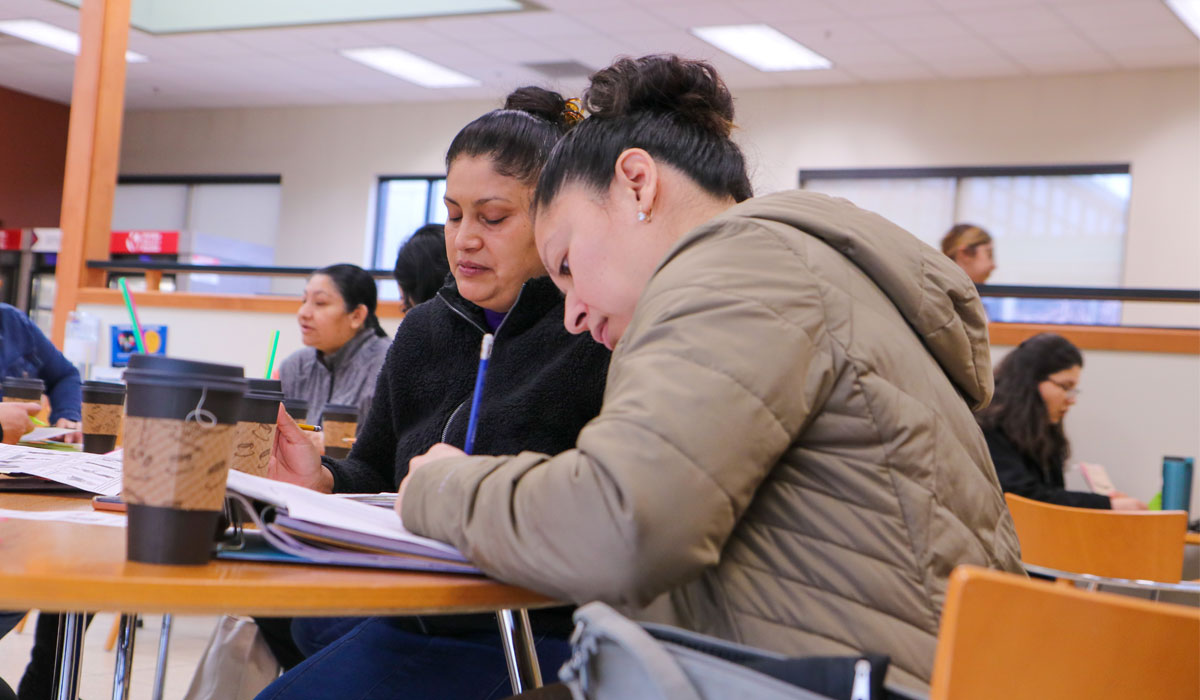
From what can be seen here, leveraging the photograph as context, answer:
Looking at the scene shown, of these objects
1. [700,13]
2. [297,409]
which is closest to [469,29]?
[700,13]

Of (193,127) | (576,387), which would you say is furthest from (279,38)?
(576,387)

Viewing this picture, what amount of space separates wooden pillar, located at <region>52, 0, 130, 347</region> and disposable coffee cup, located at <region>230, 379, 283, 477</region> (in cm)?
506

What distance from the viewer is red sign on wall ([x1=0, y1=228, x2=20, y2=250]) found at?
10570 mm

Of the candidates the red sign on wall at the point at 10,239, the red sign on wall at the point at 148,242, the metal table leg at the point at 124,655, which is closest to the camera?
the metal table leg at the point at 124,655

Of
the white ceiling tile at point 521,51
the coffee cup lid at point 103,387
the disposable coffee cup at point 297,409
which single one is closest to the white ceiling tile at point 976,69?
the white ceiling tile at point 521,51

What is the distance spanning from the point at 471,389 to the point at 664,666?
83 cm

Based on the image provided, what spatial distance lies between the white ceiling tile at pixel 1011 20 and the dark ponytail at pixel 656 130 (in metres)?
6.16

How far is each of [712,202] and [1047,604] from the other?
1.84 feet

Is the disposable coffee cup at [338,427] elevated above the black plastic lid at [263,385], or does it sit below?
below

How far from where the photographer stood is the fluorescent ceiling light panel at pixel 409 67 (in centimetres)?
880

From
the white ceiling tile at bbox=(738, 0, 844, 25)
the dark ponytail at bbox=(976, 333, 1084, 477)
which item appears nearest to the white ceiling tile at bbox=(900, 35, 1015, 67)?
the white ceiling tile at bbox=(738, 0, 844, 25)

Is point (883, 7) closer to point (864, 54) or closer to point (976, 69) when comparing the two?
point (864, 54)

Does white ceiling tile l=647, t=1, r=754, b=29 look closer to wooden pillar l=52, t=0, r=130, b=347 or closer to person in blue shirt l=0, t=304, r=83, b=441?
wooden pillar l=52, t=0, r=130, b=347

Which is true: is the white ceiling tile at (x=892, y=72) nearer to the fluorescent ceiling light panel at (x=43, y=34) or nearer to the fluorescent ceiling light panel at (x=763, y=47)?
the fluorescent ceiling light panel at (x=763, y=47)
